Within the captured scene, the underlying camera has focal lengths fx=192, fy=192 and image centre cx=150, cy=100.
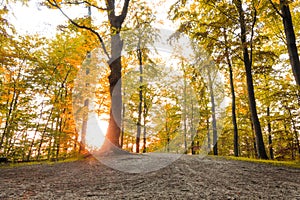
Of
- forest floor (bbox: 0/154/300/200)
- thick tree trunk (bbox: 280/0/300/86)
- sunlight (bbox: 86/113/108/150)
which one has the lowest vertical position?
forest floor (bbox: 0/154/300/200)

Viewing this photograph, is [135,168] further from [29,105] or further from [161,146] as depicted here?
[161,146]

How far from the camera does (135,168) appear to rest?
4.31 meters

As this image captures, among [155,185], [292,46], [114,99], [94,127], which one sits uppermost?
[292,46]

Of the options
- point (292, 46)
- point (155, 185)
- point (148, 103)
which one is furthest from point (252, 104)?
point (148, 103)

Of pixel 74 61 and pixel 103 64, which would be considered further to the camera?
pixel 103 64

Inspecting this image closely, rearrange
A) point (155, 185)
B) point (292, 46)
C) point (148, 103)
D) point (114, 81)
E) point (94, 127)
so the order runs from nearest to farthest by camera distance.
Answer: point (155, 185), point (292, 46), point (114, 81), point (94, 127), point (148, 103)

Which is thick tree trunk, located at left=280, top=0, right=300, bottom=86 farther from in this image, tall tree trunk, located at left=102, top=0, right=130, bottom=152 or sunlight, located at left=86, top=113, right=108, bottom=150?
sunlight, located at left=86, top=113, right=108, bottom=150

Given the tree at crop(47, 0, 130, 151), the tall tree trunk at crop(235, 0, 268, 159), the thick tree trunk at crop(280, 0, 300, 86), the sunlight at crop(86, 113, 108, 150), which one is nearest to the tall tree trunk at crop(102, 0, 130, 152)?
the tree at crop(47, 0, 130, 151)

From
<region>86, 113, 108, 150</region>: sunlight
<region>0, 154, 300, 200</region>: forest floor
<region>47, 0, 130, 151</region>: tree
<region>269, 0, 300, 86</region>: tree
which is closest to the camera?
<region>0, 154, 300, 200</region>: forest floor

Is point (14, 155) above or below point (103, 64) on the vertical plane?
below

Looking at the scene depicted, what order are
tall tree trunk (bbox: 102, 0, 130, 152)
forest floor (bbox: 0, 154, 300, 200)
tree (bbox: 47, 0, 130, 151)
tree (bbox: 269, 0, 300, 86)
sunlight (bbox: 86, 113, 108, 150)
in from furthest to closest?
sunlight (bbox: 86, 113, 108, 150) → tall tree trunk (bbox: 102, 0, 130, 152) → tree (bbox: 47, 0, 130, 151) → tree (bbox: 269, 0, 300, 86) → forest floor (bbox: 0, 154, 300, 200)

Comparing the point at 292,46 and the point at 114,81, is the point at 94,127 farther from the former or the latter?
the point at 292,46

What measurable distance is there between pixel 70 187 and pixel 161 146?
565 inches

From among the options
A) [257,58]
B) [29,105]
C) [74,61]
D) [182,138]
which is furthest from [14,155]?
[182,138]
